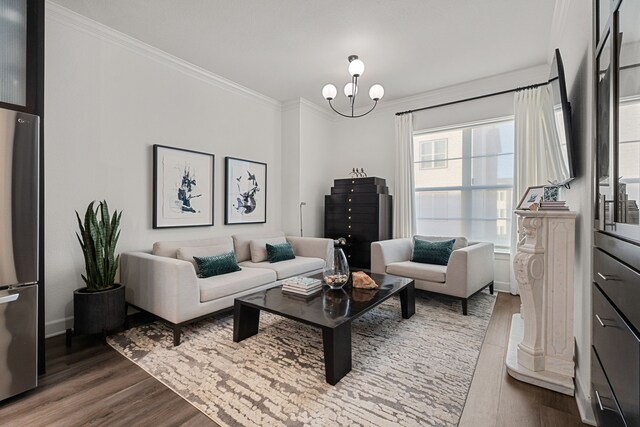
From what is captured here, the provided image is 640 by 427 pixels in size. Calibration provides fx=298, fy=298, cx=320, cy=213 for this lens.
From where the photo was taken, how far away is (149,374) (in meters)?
2.06

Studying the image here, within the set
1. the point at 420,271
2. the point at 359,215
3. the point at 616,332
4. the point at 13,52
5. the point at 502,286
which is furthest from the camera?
the point at 359,215

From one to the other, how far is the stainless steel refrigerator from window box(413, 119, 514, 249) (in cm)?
450

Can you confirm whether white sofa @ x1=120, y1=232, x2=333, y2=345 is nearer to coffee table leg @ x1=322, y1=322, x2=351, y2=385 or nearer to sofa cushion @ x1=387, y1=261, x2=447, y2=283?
sofa cushion @ x1=387, y1=261, x2=447, y2=283

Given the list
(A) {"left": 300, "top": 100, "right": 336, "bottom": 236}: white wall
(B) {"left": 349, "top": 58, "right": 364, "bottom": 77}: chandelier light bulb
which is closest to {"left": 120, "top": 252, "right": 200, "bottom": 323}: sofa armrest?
(B) {"left": 349, "top": 58, "right": 364, "bottom": 77}: chandelier light bulb

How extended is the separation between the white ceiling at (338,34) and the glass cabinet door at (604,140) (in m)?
1.71

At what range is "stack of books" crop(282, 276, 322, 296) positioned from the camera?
2.59m

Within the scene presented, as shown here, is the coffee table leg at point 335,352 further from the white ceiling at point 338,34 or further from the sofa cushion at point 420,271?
the white ceiling at point 338,34

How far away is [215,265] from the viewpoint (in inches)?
124

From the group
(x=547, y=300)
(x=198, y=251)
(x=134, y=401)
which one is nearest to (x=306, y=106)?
(x=198, y=251)

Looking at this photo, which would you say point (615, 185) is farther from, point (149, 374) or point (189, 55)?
point (189, 55)

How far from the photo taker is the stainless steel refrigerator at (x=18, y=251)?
175 cm

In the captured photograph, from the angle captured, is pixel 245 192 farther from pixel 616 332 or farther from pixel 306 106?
pixel 616 332

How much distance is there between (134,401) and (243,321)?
921mm

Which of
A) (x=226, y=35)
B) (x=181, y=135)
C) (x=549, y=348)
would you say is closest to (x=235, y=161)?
Result: (x=181, y=135)
